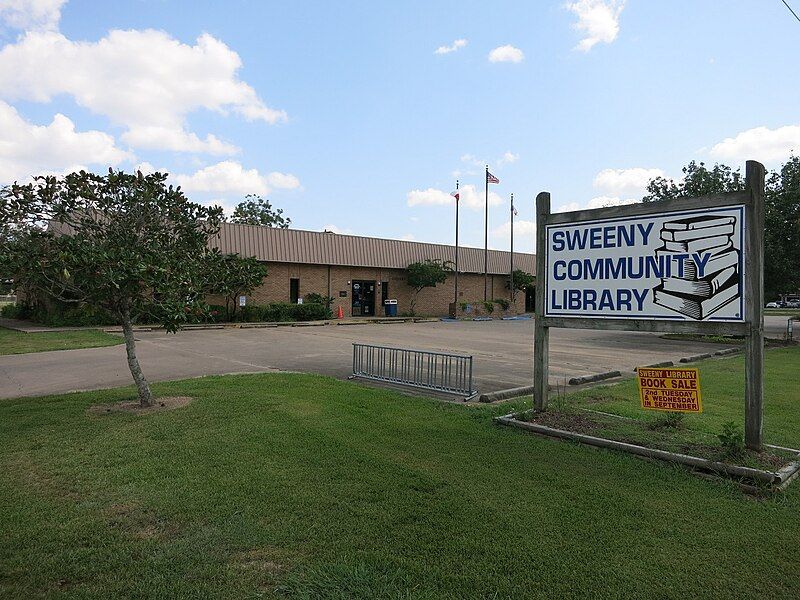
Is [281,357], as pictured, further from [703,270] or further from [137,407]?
[703,270]

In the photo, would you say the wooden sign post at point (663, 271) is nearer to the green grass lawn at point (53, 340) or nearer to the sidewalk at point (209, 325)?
the green grass lawn at point (53, 340)

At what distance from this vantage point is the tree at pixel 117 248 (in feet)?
21.5

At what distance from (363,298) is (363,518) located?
32.4 metres

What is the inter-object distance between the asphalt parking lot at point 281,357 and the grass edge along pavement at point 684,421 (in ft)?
5.84

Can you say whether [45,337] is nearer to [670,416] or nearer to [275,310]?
[275,310]

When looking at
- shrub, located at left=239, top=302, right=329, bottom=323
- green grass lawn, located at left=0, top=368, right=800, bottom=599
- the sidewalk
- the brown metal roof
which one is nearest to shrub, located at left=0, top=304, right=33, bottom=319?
the sidewalk

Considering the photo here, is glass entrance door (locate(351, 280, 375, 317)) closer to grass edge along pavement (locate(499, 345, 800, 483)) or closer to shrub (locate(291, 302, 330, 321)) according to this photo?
shrub (locate(291, 302, 330, 321))

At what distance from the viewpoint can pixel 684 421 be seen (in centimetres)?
679

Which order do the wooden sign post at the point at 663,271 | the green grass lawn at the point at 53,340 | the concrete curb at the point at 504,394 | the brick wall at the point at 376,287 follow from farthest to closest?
the brick wall at the point at 376,287 < the green grass lawn at the point at 53,340 < the concrete curb at the point at 504,394 < the wooden sign post at the point at 663,271

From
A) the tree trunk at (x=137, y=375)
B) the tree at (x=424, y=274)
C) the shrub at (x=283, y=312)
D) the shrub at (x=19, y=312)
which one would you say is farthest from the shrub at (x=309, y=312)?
the tree trunk at (x=137, y=375)

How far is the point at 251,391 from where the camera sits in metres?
8.52

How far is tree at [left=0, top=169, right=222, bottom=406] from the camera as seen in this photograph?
21.5ft

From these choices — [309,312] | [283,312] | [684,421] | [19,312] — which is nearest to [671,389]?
[684,421]

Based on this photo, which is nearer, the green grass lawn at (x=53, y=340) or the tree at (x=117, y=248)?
the tree at (x=117, y=248)
